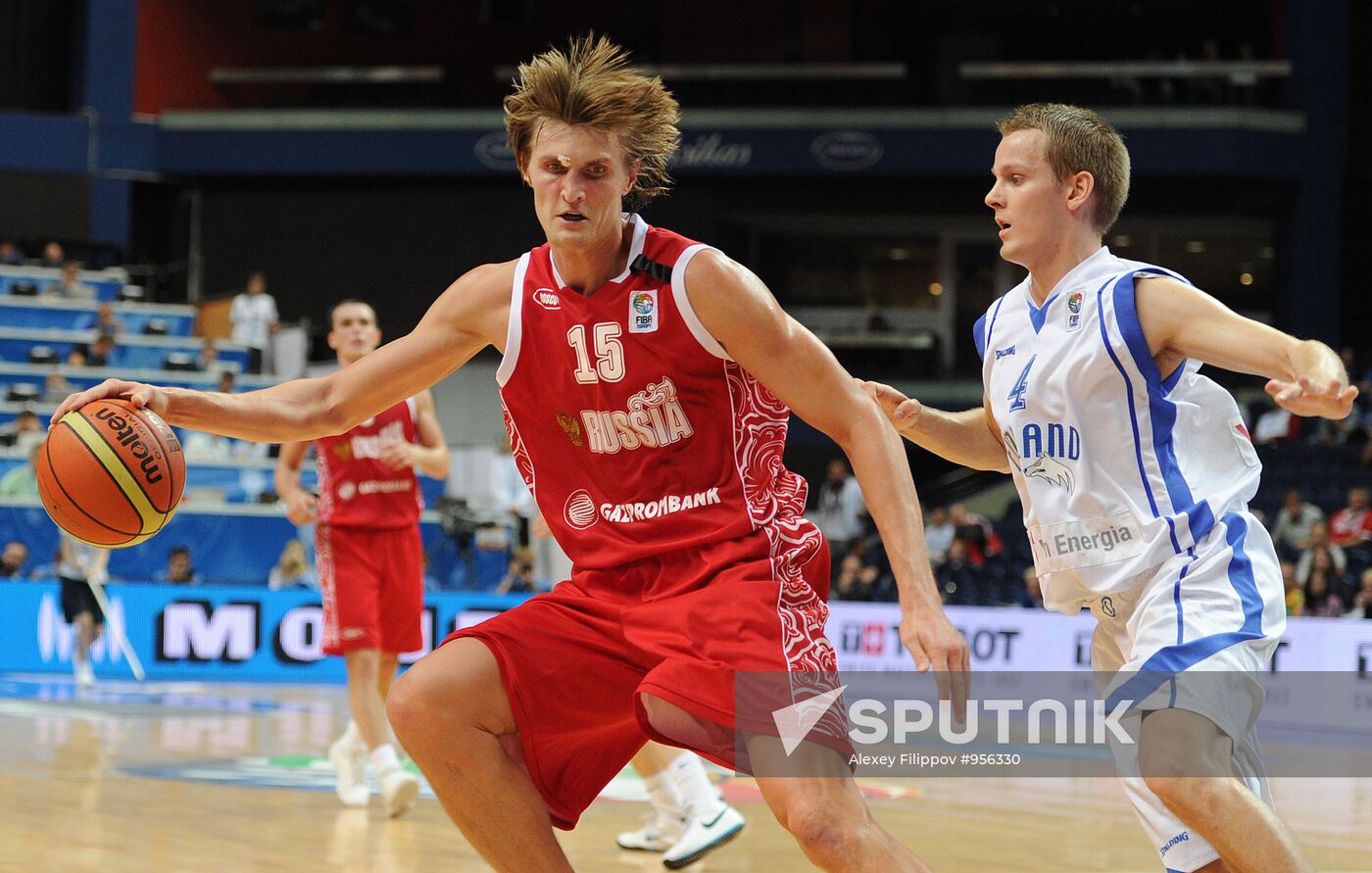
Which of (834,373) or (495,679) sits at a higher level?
(834,373)

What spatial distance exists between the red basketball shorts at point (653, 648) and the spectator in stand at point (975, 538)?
11219 mm

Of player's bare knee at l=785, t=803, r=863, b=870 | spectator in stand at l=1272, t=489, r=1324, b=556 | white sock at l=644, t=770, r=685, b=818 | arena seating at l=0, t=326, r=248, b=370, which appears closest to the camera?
player's bare knee at l=785, t=803, r=863, b=870

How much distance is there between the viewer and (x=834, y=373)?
3.24 metres

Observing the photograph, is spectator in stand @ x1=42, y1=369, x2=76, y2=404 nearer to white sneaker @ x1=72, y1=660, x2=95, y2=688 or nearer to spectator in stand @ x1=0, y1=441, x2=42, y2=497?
spectator in stand @ x1=0, y1=441, x2=42, y2=497

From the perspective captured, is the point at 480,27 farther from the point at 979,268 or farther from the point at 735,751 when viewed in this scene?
the point at 735,751

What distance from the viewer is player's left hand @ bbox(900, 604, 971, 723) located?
2773mm

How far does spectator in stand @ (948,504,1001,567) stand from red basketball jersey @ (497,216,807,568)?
11.3 meters

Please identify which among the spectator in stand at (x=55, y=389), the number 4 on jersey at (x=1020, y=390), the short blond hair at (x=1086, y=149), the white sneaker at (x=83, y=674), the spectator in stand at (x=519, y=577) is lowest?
the white sneaker at (x=83, y=674)

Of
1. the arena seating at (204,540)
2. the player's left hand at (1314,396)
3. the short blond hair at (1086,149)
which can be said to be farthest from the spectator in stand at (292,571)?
the player's left hand at (1314,396)

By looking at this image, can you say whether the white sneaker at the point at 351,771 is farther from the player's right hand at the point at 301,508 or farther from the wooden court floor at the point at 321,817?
the player's right hand at the point at 301,508

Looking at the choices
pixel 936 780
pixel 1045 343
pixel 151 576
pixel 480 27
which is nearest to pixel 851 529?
pixel 151 576

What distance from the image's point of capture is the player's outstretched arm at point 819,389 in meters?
3.03

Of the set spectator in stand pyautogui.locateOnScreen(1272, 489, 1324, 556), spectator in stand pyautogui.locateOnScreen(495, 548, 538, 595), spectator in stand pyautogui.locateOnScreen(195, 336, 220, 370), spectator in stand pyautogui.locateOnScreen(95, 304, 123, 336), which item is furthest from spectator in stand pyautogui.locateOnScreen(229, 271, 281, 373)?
spectator in stand pyautogui.locateOnScreen(1272, 489, 1324, 556)

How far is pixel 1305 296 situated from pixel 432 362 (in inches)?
794
